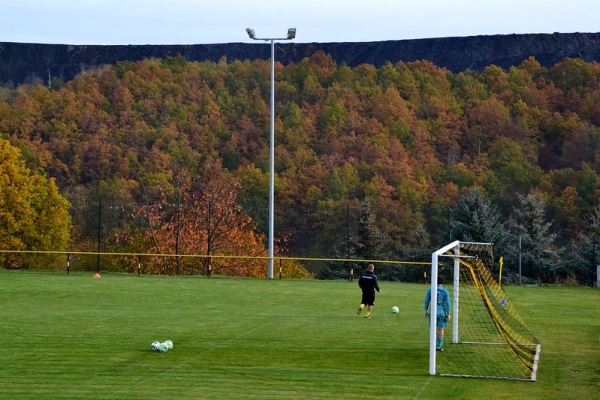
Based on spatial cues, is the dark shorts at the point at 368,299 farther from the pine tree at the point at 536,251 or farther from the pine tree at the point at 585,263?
the pine tree at the point at 536,251

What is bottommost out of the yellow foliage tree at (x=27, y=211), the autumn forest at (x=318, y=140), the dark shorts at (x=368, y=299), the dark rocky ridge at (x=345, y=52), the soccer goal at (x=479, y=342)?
the soccer goal at (x=479, y=342)

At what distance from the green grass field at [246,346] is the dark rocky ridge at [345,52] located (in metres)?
71.4

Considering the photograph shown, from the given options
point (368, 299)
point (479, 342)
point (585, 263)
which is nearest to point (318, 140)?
point (585, 263)

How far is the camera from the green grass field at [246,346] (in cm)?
1775

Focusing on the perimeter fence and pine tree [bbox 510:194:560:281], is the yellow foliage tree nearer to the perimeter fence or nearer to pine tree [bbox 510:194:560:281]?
the perimeter fence

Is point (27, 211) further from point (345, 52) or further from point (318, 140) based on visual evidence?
point (345, 52)

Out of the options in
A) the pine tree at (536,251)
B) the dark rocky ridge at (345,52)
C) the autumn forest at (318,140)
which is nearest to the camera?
the pine tree at (536,251)

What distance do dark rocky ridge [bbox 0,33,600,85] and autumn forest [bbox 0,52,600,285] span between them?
5.71 feet

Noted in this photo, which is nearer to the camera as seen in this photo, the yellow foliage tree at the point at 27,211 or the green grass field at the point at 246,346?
the green grass field at the point at 246,346

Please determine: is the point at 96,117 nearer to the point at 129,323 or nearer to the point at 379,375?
the point at 129,323

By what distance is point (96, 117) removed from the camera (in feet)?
328

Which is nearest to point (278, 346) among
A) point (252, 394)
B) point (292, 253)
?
point (252, 394)

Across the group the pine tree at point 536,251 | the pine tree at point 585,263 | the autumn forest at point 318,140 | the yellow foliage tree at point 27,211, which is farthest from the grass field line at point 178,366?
the autumn forest at point 318,140

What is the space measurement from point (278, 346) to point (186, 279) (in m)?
21.0
